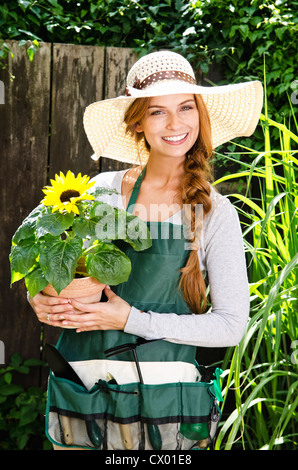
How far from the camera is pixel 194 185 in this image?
1557 millimetres

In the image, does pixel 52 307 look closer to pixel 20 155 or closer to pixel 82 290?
pixel 82 290

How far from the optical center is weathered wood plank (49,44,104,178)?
248cm

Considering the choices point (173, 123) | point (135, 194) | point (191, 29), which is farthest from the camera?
point (191, 29)

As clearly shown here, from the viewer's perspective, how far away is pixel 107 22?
2645 millimetres

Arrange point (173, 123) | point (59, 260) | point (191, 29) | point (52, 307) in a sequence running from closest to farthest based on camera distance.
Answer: point (59, 260) < point (52, 307) < point (173, 123) < point (191, 29)

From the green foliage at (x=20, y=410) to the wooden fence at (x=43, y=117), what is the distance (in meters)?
0.27

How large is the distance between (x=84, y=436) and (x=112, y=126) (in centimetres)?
94

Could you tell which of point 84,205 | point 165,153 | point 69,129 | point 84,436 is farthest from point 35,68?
point 84,436

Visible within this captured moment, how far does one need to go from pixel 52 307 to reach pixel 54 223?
0.74 ft

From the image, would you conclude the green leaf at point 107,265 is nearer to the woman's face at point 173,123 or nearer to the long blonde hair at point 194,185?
the long blonde hair at point 194,185

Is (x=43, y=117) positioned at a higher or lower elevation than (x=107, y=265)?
higher

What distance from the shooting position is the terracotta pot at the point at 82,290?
4.47ft

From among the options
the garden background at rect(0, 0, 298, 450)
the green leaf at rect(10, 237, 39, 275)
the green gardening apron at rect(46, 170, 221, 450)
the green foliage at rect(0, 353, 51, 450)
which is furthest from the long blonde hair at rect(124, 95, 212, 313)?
the green foliage at rect(0, 353, 51, 450)

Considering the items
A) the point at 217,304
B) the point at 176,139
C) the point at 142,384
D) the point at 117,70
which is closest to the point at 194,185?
the point at 176,139
